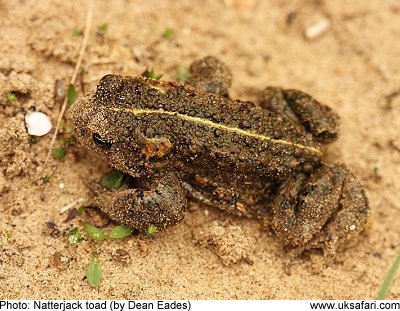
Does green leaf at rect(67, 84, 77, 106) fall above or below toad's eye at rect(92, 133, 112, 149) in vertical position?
below

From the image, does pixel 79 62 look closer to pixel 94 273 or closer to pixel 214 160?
pixel 214 160

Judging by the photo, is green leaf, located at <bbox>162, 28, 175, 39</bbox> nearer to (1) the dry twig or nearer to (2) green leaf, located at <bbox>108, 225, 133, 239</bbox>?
(1) the dry twig

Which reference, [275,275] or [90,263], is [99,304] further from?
[275,275]

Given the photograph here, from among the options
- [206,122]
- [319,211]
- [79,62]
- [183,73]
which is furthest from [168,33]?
[319,211]

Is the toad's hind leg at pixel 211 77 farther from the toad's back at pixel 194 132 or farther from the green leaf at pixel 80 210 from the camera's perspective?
the green leaf at pixel 80 210

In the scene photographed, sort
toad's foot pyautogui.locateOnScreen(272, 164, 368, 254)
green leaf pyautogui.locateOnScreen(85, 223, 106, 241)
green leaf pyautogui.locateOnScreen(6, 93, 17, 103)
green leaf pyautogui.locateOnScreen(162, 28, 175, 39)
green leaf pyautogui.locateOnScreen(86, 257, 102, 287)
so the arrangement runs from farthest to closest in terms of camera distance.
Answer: green leaf pyautogui.locateOnScreen(162, 28, 175, 39)
green leaf pyautogui.locateOnScreen(6, 93, 17, 103)
toad's foot pyautogui.locateOnScreen(272, 164, 368, 254)
green leaf pyautogui.locateOnScreen(85, 223, 106, 241)
green leaf pyautogui.locateOnScreen(86, 257, 102, 287)

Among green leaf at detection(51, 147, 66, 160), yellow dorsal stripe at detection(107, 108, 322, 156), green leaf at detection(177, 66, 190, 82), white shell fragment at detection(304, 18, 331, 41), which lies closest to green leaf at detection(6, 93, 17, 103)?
green leaf at detection(51, 147, 66, 160)

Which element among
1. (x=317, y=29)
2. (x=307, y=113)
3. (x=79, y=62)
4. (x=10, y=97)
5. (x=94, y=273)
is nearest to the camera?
(x=94, y=273)

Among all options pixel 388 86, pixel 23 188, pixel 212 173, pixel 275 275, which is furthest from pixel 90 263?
pixel 388 86
